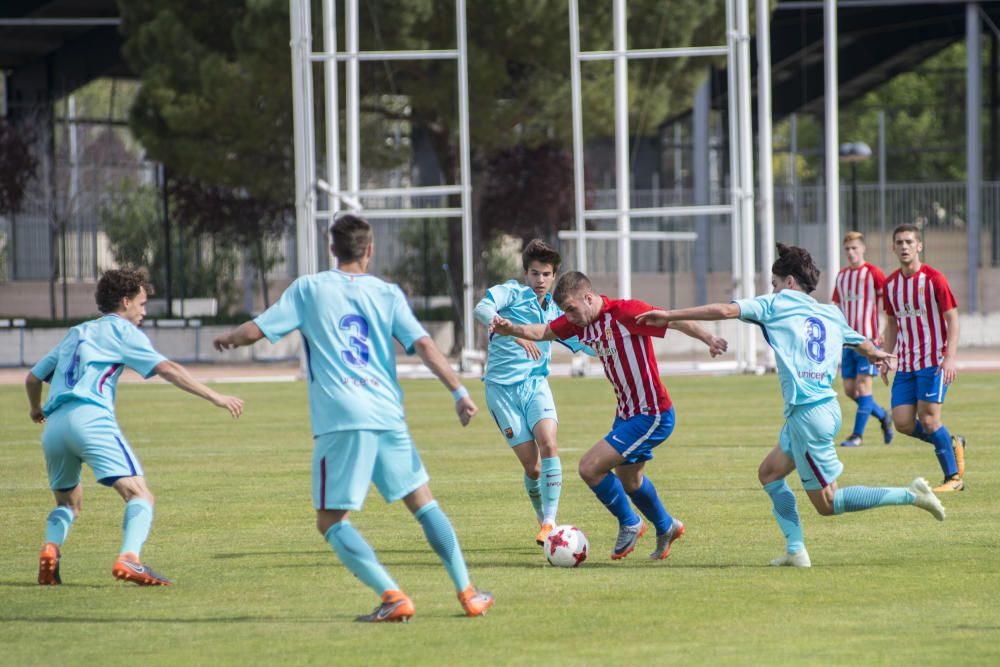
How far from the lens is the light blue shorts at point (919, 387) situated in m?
12.1

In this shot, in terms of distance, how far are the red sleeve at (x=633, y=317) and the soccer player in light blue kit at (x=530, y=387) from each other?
0.97 metres

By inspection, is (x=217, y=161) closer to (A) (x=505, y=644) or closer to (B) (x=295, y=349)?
(B) (x=295, y=349)

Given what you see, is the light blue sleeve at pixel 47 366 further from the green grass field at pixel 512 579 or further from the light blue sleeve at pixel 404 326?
the light blue sleeve at pixel 404 326

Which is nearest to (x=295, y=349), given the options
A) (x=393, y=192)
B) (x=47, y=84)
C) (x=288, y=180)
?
(x=288, y=180)

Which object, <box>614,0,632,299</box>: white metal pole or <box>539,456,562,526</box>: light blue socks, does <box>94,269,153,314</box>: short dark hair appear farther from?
<box>614,0,632,299</box>: white metal pole

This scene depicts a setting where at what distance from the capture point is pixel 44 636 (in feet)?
23.1

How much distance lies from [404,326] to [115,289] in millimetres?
2016

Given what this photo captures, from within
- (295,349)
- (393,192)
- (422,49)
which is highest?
(422,49)

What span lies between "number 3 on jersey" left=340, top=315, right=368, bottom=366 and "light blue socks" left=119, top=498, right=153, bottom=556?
1.84 metres

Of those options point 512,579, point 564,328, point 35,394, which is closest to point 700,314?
point 564,328

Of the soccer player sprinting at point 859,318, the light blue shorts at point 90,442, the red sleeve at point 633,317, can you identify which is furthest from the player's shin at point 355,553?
the soccer player sprinting at point 859,318

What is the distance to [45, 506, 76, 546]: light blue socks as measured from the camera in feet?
27.5

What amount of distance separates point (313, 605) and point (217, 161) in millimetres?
26892

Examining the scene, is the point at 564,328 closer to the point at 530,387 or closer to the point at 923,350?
the point at 530,387
